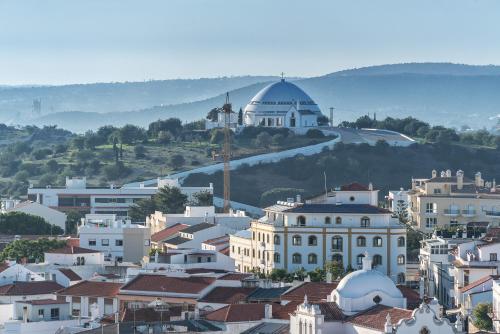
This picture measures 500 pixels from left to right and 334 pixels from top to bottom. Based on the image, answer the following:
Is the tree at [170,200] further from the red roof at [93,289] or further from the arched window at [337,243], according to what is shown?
the red roof at [93,289]

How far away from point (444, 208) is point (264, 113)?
2561 inches

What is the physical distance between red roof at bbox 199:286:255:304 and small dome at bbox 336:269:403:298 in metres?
7.66

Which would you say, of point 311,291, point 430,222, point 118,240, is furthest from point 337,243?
point 430,222

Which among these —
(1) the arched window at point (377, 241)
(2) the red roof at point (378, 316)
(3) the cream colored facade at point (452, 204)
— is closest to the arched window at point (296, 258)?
(1) the arched window at point (377, 241)

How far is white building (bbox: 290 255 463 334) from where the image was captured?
5147 cm

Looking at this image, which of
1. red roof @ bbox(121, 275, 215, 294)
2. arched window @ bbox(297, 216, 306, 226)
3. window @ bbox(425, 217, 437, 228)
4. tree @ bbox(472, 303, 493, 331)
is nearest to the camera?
→ tree @ bbox(472, 303, 493, 331)

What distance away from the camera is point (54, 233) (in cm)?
10175

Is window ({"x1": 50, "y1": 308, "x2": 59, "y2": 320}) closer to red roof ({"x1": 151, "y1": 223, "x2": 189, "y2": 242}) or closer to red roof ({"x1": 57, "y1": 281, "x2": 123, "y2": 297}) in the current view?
red roof ({"x1": 57, "y1": 281, "x2": 123, "y2": 297})

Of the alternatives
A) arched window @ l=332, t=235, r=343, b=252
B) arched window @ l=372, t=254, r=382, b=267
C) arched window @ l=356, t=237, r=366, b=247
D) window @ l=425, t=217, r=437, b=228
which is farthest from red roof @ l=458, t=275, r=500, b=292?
window @ l=425, t=217, r=437, b=228

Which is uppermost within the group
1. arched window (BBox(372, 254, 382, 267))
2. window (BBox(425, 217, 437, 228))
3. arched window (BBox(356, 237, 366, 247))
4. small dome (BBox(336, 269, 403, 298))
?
window (BBox(425, 217, 437, 228))

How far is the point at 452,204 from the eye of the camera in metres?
99.1

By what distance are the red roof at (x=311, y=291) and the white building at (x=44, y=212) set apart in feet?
150

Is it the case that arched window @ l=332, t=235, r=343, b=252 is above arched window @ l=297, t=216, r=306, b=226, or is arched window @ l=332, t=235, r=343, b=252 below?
below

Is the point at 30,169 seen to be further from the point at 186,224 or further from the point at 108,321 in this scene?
the point at 108,321
